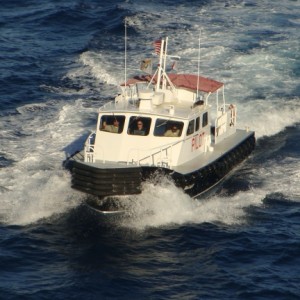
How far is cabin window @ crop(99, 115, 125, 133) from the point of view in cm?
3259

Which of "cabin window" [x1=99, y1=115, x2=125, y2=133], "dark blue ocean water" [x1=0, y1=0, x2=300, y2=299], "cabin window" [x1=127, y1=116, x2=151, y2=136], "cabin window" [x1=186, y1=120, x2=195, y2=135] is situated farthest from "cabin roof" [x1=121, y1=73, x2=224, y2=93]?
"dark blue ocean water" [x1=0, y1=0, x2=300, y2=299]

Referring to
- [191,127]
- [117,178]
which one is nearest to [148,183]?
[117,178]

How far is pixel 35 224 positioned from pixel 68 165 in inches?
94.3

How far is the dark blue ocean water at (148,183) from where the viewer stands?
89.2ft

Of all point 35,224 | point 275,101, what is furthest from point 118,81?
point 35,224

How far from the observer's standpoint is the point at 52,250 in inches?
1136

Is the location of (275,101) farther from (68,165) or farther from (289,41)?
(68,165)

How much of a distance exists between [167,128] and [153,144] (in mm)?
766

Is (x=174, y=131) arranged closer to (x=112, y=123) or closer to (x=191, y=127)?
(x=191, y=127)

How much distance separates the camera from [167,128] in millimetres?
32594

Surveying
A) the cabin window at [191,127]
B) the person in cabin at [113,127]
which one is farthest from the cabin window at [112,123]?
the cabin window at [191,127]

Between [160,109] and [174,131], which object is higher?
[160,109]

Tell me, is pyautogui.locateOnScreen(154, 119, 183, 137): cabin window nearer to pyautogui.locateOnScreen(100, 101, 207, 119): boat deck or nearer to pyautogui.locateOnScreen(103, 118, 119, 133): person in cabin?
pyautogui.locateOnScreen(100, 101, 207, 119): boat deck

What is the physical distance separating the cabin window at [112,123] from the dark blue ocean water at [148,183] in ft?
7.07
